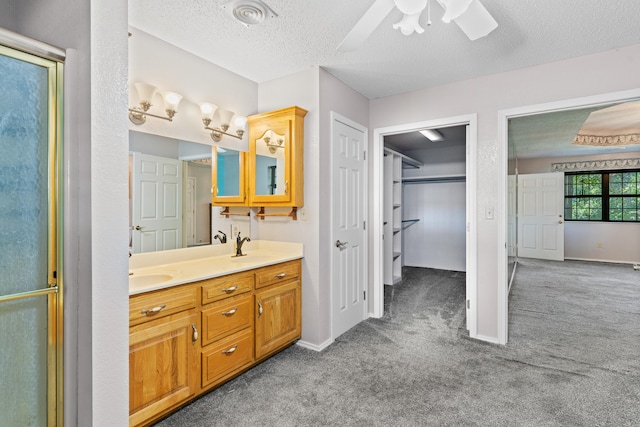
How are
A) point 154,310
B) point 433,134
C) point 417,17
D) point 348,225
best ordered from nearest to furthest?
1. point 417,17
2. point 154,310
3. point 348,225
4. point 433,134

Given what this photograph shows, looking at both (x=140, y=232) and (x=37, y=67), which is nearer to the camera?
(x=37, y=67)

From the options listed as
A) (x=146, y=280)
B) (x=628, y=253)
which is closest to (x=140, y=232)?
(x=146, y=280)

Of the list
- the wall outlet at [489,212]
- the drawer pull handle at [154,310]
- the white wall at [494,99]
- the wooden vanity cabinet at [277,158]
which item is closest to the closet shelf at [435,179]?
the white wall at [494,99]

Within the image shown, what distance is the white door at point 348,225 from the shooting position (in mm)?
2986

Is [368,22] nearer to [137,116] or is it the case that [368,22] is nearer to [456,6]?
[456,6]

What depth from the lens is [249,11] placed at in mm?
1924

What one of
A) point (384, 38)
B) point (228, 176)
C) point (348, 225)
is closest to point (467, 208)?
point (348, 225)

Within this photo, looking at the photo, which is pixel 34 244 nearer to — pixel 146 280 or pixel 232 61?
pixel 146 280

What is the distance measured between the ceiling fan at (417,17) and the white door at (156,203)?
61.8 inches

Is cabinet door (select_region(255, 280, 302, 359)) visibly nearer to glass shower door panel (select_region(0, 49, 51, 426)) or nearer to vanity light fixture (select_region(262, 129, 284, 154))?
vanity light fixture (select_region(262, 129, 284, 154))

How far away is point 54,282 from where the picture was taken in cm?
117

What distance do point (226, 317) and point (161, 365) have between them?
19.0 inches

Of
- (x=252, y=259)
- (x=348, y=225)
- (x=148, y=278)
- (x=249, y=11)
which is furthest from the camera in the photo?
(x=348, y=225)

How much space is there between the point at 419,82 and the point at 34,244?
10.1 feet
